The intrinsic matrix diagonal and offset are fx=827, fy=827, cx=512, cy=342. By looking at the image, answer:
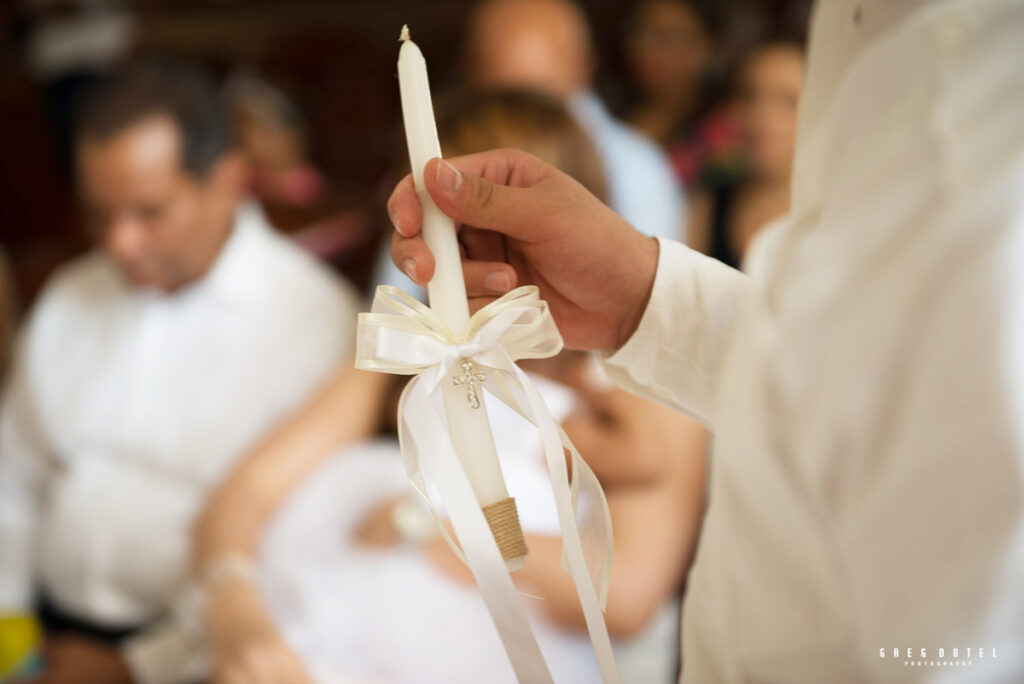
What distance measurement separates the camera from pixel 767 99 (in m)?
1.15

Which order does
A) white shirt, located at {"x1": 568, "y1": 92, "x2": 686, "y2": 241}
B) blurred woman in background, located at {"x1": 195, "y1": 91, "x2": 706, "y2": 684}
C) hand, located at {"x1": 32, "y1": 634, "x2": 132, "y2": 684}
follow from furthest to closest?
hand, located at {"x1": 32, "y1": 634, "x2": 132, "y2": 684} < white shirt, located at {"x1": 568, "y1": 92, "x2": 686, "y2": 241} < blurred woman in background, located at {"x1": 195, "y1": 91, "x2": 706, "y2": 684}

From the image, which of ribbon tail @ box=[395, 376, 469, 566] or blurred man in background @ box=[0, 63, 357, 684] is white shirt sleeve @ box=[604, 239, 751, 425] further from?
blurred man in background @ box=[0, 63, 357, 684]

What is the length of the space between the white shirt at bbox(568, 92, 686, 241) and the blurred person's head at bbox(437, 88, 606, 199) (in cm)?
6

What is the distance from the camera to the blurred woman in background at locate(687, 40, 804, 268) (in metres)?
0.83

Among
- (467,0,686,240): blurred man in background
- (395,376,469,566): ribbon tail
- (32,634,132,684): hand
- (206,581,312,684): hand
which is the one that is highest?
(467,0,686,240): blurred man in background

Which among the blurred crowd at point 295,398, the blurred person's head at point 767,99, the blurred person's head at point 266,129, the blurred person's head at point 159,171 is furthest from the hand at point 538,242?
the blurred person's head at point 266,129

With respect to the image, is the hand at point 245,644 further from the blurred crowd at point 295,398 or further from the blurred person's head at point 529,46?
the blurred person's head at point 529,46

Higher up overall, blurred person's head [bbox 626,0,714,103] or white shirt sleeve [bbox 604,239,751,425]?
blurred person's head [bbox 626,0,714,103]

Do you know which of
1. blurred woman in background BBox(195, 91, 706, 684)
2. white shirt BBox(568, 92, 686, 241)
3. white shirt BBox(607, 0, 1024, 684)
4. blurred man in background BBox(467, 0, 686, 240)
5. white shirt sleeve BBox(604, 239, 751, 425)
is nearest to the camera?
white shirt BBox(607, 0, 1024, 684)

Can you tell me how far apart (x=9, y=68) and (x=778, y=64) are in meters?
2.41

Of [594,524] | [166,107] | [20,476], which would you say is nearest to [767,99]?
[166,107]

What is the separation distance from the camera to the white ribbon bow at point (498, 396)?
28cm

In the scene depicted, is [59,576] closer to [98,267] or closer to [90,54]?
[98,267]

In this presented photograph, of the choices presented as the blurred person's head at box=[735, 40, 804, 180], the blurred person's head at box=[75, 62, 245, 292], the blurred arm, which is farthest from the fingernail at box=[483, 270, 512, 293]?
the blurred person's head at box=[75, 62, 245, 292]
